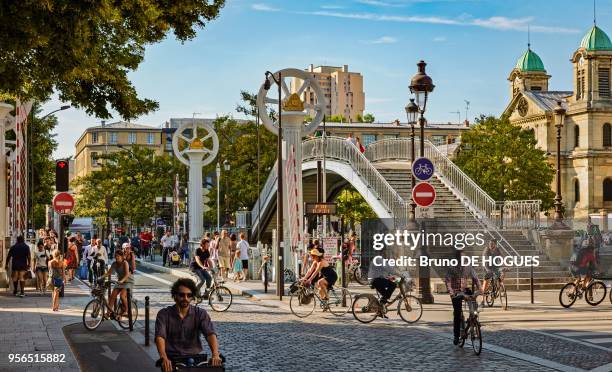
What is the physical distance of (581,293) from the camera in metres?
24.3

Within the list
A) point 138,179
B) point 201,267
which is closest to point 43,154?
point 138,179

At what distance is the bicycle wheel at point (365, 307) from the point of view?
66.9ft

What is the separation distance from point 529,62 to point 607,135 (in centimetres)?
1797

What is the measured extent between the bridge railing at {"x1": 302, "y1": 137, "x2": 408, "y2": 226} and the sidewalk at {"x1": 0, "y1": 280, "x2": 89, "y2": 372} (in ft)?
37.1

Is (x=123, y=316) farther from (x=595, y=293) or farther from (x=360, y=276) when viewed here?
(x=360, y=276)

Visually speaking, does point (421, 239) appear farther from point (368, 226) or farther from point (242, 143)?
point (242, 143)

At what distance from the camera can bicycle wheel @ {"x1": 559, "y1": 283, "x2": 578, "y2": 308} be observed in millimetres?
23781

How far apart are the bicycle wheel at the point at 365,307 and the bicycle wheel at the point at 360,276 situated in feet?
41.5

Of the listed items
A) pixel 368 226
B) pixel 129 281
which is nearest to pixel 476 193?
pixel 368 226

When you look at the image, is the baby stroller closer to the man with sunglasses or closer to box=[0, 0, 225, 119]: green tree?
box=[0, 0, 225, 119]: green tree

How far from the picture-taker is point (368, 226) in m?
36.6

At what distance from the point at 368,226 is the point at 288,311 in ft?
44.1

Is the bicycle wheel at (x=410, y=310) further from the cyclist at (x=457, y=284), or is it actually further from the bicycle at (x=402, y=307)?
the cyclist at (x=457, y=284)

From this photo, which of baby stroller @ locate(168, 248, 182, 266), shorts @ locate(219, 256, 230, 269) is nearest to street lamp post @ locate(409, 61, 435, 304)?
shorts @ locate(219, 256, 230, 269)
